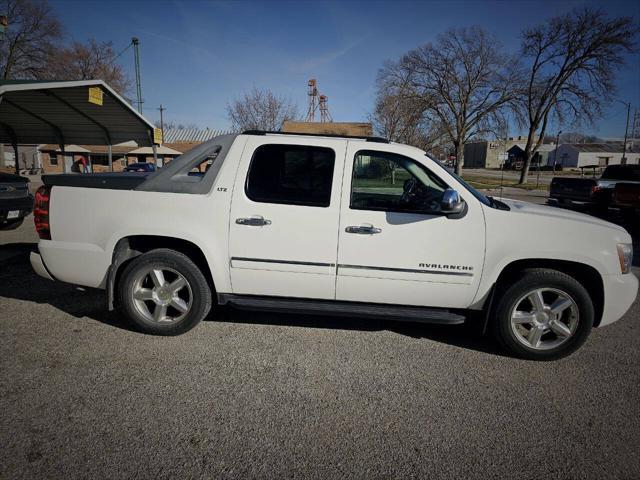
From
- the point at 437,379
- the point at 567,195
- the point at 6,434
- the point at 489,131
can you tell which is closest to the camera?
the point at 6,434

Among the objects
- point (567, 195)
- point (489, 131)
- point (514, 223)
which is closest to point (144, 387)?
Answer: point (514, 223)

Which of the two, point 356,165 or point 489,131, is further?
point 489,131

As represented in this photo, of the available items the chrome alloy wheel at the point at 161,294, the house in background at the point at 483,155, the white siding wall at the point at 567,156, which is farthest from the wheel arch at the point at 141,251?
the white siding wall at the point at 567,156

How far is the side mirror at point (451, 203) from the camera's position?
3020 mm

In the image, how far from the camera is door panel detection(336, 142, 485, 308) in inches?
127

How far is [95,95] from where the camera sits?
27.0 ft

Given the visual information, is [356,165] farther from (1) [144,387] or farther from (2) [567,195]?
(2) [567,195]

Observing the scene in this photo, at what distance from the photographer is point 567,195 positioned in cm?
1500

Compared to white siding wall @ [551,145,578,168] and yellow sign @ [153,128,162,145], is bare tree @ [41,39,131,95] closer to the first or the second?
yellow sign @ [153,128,162,145]

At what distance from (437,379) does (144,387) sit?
7.34 ft

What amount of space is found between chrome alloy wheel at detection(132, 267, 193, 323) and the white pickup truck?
13 mm

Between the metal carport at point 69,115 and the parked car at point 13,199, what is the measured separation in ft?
5.45

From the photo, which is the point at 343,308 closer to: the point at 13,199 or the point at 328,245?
the point at 328,245

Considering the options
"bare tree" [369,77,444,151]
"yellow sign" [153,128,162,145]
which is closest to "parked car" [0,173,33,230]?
"yellow sign" [153,128,162,145]
